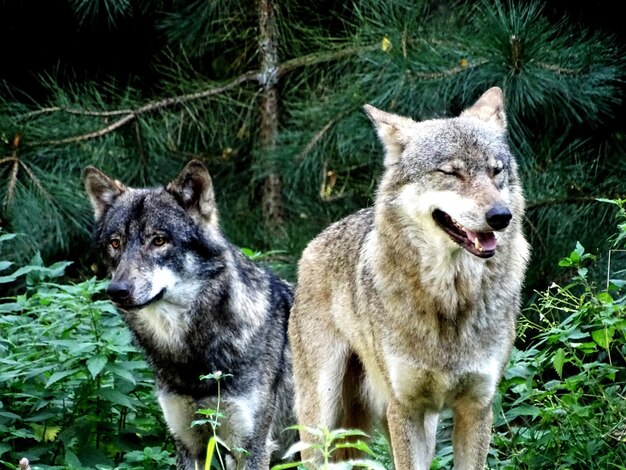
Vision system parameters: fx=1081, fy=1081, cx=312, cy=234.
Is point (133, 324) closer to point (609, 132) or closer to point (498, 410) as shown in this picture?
point (498, 410)

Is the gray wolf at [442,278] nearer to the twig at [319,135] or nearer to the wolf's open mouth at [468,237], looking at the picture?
the wolf's open mouth at [468,237]

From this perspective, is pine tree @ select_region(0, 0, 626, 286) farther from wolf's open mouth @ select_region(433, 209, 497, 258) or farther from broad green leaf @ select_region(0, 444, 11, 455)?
broad green leaf @ select_region(0, 444, 11, 455)

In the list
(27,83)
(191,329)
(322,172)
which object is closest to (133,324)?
(191,329)

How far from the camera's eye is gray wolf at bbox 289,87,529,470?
432 cm

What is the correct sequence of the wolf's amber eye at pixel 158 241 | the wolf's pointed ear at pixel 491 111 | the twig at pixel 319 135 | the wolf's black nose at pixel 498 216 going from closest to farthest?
1. the wolf's black nose at pixel 498 216
2. the wolf's pointed ear at pixel 491 111
3. the wolf's amber eye at pixel 158 241
4. the twig at pixel 319 135

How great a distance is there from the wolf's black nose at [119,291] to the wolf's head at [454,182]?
4.16 feet

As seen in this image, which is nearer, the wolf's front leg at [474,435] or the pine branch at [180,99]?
the wolf's front leg at [474,435]

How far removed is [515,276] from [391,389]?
0.70m

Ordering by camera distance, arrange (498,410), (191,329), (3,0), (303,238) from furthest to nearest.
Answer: (3,0)
(303,238)
(191,329)
(498,410)

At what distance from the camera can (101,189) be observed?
5617mm

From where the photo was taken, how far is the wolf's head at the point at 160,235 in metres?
5.16

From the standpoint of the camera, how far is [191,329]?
5.49m

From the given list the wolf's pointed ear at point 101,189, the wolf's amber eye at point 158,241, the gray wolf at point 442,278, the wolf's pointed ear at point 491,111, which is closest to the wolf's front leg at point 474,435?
the gray wolf at point 442,278

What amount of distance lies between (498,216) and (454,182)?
31 cm
